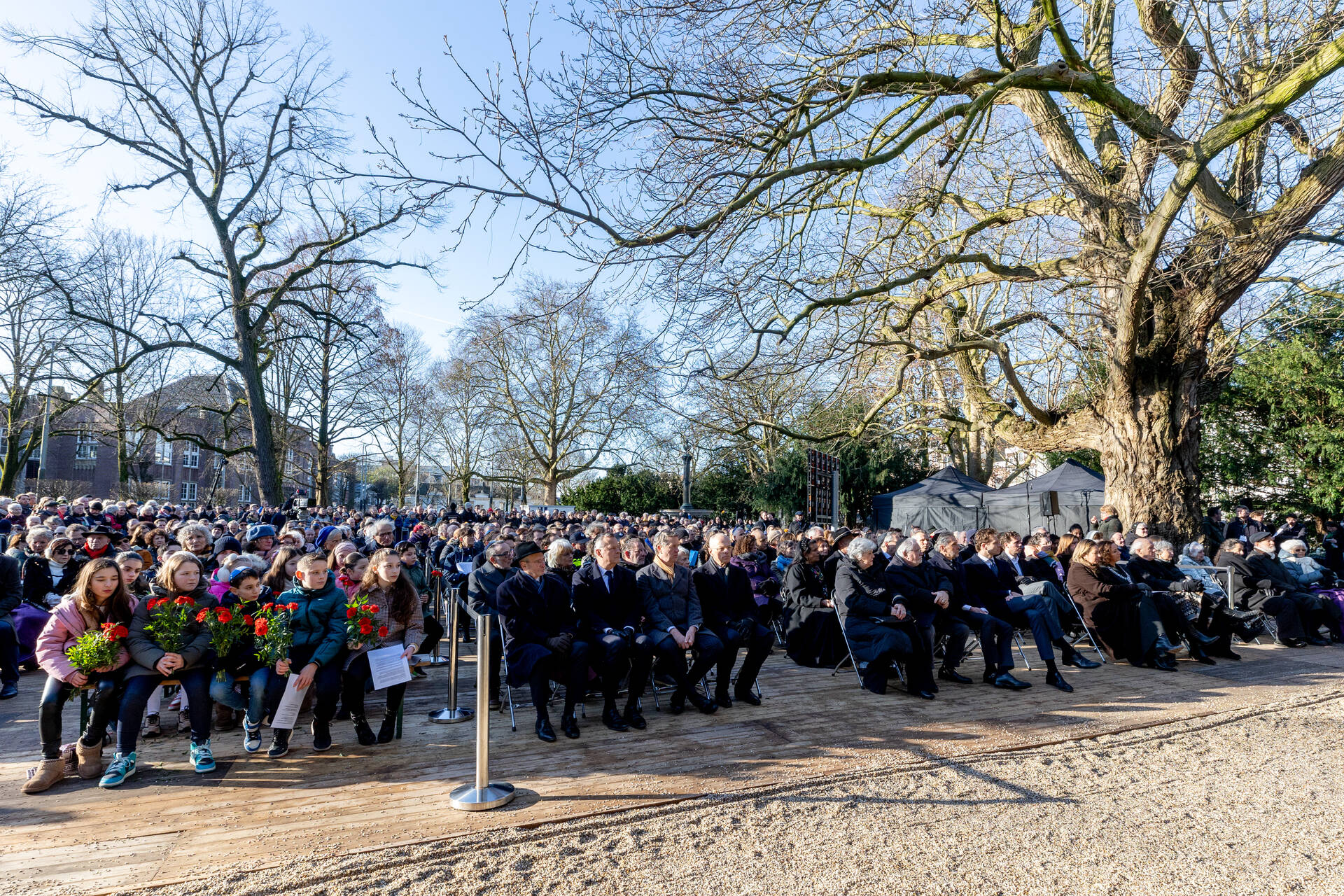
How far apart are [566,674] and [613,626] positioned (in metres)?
0.66

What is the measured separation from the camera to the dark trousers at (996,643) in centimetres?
745

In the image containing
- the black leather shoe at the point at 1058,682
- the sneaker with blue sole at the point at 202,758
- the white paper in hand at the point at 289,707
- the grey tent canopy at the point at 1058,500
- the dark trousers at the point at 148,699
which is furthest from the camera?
the grey tent canopy at the point at 1058,500

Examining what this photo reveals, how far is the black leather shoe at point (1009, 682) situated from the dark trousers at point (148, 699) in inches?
261

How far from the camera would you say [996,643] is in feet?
24.5

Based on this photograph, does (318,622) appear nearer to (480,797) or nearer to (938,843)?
(480,797)

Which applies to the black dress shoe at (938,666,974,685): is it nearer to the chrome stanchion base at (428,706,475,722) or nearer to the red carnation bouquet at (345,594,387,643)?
the chrome stanchion base at (428,706,475,722)

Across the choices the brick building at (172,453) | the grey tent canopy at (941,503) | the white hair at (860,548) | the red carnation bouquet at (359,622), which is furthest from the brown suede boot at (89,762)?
the grey tent canopy at (941,503)

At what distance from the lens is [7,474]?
25.4 metres

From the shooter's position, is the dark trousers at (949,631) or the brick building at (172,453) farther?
the brick building at (172,453)


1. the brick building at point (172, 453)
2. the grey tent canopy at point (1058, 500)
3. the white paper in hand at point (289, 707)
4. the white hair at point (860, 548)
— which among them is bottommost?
the white paper in hand at point (289, 707)

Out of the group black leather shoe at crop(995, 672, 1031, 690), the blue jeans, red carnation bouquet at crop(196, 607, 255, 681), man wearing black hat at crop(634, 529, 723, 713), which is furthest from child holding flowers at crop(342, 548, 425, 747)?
black leather shoe at crop(995, 672, 1031, 690)

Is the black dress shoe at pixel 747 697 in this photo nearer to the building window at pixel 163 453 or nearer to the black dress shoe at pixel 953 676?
the black dress shoe at pixel 953 676

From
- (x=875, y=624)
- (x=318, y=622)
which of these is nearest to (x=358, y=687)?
(x=318, y=622)

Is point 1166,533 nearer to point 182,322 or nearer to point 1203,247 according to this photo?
point 1203,247
